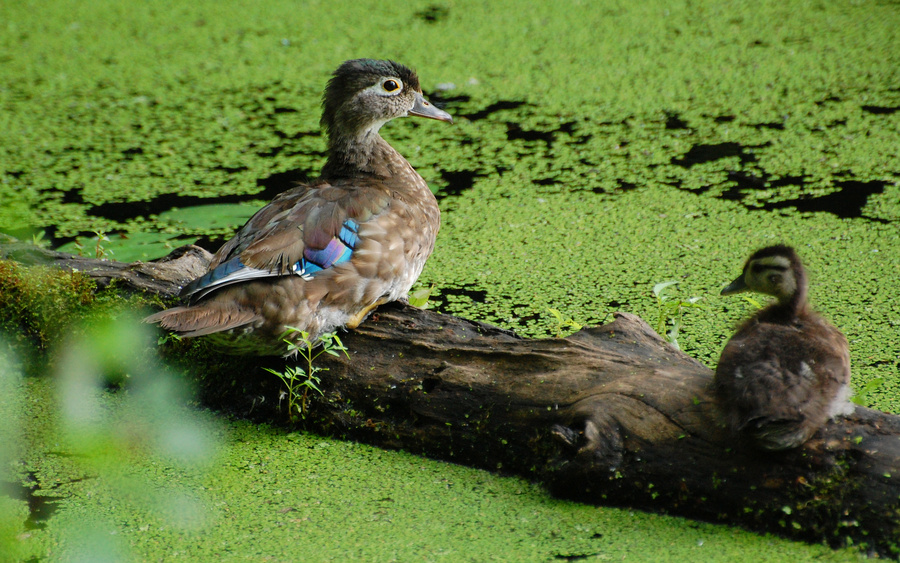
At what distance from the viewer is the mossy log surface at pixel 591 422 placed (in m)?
2.27

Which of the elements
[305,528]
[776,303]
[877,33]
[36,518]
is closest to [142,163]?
[36,518]

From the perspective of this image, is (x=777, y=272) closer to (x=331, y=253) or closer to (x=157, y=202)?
(x=331, y=253)

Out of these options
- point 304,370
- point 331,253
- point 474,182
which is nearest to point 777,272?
point 331,253

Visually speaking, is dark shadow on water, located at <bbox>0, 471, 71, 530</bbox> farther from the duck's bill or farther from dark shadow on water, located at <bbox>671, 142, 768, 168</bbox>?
dark shadow on water, located at <bbox>671, 142, 768, 168</bbox>

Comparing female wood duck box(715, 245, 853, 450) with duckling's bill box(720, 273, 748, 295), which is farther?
duckling's bill box(720, 273, 748, 295)

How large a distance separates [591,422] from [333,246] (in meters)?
1.09

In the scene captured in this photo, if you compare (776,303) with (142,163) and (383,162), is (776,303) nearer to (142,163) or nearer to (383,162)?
(383,162)

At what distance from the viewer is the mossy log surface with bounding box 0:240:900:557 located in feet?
7.43

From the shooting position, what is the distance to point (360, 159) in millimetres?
3629

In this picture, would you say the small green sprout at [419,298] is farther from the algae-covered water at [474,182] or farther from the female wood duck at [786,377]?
the female wood duck at [786,377]

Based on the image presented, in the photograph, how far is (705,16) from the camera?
7078mm

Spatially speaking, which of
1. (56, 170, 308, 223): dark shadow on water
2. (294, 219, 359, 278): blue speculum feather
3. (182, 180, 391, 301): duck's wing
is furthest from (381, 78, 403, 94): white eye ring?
(56, 170, 308, 223): dark shadow on water

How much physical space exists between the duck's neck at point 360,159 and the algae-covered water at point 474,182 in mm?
709

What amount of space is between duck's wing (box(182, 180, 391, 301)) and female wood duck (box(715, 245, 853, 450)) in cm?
133
